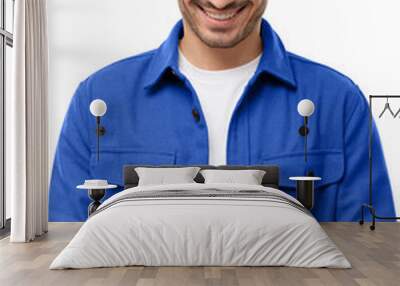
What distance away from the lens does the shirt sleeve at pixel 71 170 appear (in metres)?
6.26

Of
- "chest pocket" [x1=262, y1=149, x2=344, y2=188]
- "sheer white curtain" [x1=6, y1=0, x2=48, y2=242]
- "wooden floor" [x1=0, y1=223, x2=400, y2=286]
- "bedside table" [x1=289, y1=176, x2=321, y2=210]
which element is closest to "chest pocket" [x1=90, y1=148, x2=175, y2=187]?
"sheer white curtain" [x1=6, y1=0, x2=48, y2=242]

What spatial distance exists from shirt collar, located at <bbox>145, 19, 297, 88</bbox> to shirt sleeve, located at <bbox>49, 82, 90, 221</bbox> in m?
0.81

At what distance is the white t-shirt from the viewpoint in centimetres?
602

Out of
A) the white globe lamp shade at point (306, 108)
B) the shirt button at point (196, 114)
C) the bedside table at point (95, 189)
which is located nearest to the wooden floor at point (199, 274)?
the bedside table at point (95, 189)

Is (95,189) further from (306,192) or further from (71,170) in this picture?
(306,192)

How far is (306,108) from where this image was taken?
5953 mm

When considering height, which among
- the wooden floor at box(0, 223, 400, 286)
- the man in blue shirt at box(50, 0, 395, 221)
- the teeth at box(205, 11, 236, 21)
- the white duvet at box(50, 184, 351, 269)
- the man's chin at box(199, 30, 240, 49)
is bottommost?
the wooden floor at box(0, 223, 400, 286)

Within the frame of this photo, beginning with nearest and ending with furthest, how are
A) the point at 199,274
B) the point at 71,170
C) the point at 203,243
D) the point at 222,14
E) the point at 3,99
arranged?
the point at 199,274 < the point at 203,243 < the point at 3,99 < the point at 222,14 < the point at 71,170

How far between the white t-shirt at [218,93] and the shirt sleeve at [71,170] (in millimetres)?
1181

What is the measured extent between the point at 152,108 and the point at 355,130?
2.06m

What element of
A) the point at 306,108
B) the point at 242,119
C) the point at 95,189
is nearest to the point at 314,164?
the point at 306,108

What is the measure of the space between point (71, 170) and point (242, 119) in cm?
183

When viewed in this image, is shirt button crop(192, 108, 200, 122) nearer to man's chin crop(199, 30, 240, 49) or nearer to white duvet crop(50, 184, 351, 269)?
man's chin crop(199, 30, 240, 49)

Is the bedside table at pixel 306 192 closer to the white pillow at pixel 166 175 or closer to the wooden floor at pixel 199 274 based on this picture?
the white pillow at pixel 166 175
